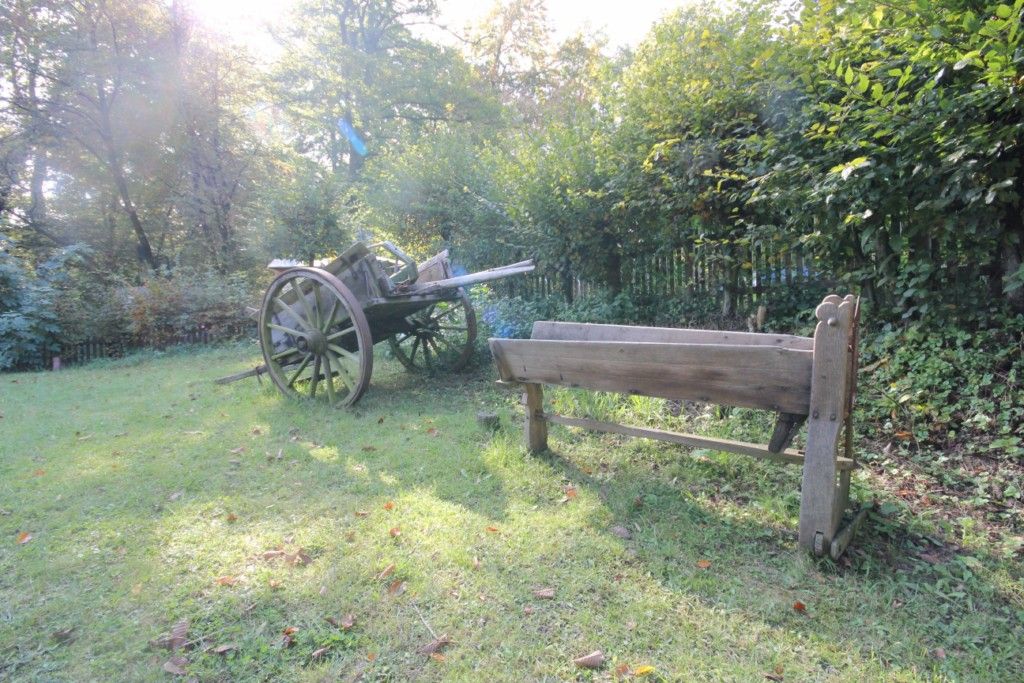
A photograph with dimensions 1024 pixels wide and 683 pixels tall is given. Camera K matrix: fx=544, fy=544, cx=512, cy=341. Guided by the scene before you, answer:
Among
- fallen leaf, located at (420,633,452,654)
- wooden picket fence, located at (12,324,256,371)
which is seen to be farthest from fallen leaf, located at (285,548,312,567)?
wooden picket fence, located at (12,324,256,371)

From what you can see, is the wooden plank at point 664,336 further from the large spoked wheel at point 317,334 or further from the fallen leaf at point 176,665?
the fallen leaf at point 176,665

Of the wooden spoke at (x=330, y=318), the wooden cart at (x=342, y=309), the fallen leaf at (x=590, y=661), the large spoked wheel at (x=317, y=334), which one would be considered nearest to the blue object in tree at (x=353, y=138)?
the wooden cart at (x=342, y=309)

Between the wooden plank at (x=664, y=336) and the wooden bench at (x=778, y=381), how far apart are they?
0.01 metres

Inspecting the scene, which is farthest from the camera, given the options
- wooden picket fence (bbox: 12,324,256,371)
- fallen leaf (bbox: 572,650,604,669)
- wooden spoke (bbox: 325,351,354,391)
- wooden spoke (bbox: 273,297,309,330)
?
wooden picket fence (bbox: 12,324,256,371)

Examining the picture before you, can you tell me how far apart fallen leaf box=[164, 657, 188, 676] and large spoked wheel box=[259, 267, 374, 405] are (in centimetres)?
330

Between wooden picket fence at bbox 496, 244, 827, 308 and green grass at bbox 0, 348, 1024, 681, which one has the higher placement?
wooden picket fence at bbox 496, 244, 827, 308

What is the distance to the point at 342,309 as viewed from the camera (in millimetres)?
5520

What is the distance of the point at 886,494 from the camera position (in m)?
3.00

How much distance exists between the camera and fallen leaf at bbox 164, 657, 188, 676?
1.93 metres

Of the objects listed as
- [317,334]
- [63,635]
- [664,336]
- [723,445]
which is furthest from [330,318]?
[723,445]

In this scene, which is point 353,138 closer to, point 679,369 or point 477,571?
point 679,369

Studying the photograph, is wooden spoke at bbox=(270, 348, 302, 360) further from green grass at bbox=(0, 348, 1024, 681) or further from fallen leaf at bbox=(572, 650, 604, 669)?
fallen leaf at bbox=(572, 650, 604, 669)

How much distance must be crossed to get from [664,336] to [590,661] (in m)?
2.21

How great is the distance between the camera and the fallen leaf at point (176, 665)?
1.93 metres
